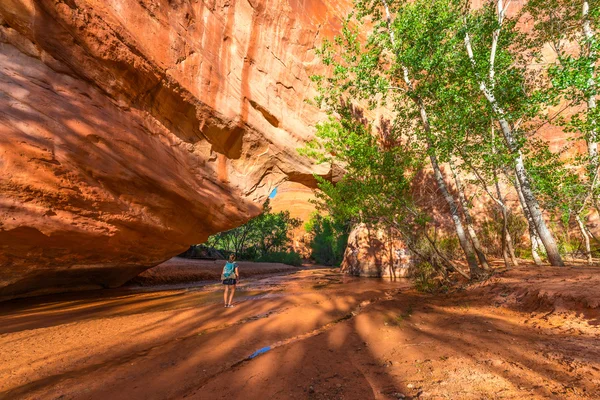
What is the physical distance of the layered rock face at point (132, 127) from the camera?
5.92 m

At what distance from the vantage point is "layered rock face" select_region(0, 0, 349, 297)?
19.4ft

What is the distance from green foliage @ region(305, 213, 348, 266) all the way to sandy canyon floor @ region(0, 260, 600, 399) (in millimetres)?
28035

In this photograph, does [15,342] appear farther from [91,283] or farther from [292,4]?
[292,4]

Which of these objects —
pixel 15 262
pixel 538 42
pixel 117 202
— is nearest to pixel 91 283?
pixel 15 262

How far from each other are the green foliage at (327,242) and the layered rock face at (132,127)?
2290 cm

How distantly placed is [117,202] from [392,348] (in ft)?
26.2

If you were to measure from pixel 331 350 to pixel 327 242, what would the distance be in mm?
37590

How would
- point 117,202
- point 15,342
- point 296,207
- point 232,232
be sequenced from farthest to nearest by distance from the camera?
point 296,207, point 232,232, point 117,202, point 15,342

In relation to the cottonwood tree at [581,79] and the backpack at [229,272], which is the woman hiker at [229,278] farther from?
the cottonwood tree at [581,79]

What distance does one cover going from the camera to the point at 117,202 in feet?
24.5

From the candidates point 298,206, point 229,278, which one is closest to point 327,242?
point 298,206

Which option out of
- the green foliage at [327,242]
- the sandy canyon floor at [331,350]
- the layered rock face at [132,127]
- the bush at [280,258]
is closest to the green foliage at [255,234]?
the bush at [280,258]

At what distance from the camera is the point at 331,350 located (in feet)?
12.6

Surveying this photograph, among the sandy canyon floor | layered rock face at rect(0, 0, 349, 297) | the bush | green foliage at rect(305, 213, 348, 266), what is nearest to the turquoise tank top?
the sandy canyon floor
